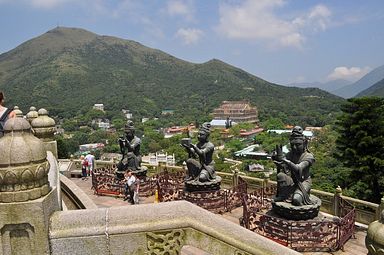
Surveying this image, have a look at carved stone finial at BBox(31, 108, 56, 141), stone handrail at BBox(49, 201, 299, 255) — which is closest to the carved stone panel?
stone handrail at BBox(49, 201, 299, 255)

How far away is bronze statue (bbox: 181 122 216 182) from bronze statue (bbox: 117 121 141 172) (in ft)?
9.97

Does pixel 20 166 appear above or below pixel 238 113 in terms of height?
above

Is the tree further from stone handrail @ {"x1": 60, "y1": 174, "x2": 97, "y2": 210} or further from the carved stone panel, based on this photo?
the carved stone panel

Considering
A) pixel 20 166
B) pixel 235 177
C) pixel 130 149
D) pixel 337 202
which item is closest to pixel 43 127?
pixel 20 166

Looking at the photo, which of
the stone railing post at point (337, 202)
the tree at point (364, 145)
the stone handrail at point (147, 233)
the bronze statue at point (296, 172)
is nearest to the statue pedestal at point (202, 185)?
the bronze statue at point (296, 172)

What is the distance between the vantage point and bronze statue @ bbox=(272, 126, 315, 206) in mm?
8977

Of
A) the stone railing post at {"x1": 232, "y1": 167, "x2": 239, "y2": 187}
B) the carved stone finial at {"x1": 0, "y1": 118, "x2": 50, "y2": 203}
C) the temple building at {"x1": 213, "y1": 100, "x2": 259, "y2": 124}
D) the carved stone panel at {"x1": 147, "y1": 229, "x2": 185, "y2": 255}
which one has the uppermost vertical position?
the carved stone finial at {"x1": 0, "y1": 118, "x2": 50, "y2": 203}

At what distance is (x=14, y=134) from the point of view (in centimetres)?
311

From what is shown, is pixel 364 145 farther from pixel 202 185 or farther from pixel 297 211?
pixel 297 211

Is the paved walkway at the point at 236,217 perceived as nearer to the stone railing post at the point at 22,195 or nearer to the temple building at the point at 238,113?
the stone railing post at the point at 22,195

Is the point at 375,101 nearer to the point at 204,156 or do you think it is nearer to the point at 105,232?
the point at 204,156

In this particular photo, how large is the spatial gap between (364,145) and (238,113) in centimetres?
12685

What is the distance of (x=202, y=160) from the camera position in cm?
1234

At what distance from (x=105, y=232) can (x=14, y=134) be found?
1.19 metres
